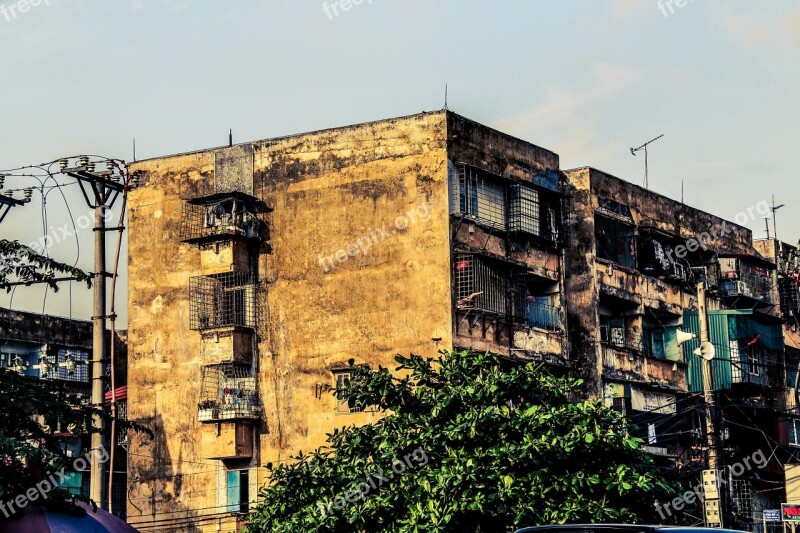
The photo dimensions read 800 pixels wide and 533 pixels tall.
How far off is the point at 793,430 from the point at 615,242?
10.2 metres

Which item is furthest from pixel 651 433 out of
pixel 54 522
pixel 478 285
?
pixel 54 522

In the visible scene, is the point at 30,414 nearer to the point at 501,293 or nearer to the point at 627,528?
the point at 627,528

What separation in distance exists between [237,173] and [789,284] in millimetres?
21793

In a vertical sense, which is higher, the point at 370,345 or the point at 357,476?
the point at 370,345

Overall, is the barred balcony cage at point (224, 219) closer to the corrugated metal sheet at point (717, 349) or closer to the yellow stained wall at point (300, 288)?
the yellow stained wall at point (300, 288)

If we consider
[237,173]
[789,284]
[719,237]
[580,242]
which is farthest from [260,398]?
[789,284]

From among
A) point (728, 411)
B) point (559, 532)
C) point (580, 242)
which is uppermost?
point (580, 242)

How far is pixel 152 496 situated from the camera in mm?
37719

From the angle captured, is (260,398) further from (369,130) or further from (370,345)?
(369,130)

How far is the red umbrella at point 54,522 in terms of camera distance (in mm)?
22000

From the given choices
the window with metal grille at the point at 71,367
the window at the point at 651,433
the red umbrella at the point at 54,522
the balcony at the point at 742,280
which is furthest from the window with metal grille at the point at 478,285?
the window with metal grille at the point at 71,367

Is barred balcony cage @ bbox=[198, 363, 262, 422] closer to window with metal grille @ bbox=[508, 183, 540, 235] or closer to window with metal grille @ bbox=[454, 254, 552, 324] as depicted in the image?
window with metal grille @ bbox=[454, 254, 552, 324]

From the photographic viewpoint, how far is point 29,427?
2083 cm

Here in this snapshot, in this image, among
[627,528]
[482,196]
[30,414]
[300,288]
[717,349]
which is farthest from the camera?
[717,349]
